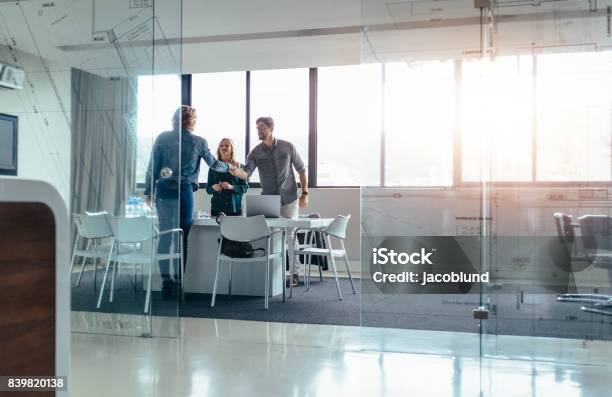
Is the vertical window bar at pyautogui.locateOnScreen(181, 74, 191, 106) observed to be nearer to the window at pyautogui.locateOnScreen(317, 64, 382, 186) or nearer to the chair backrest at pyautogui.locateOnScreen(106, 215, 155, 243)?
the window at pyautogui.locateOnScreen(317, 64, 382, 186)

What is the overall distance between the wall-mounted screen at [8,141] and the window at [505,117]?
327 cm

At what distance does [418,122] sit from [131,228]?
202cm

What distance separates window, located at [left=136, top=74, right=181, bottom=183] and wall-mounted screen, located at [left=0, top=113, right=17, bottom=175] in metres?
1.07

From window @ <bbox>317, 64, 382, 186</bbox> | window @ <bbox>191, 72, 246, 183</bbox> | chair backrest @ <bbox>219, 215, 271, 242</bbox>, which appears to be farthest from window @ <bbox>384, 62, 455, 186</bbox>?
window @ <bbox>191, 72, 246, 183</bbox>

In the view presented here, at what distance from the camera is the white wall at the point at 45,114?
391 cm

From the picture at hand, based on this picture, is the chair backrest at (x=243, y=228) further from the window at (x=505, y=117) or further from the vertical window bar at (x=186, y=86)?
the vertical window bar at (x=186, y=86)

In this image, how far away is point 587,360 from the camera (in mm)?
3189

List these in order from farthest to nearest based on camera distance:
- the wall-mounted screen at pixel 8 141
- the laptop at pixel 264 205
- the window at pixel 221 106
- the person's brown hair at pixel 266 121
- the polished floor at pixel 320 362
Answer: the window at pixel 221 106, the person's brown hair at pixel 266 121, the laptop at pixel 264 205, the wall-mounted screen at pixel 8 141, the polished floor at pixel 320 362

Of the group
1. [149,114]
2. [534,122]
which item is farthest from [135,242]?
[534,122]

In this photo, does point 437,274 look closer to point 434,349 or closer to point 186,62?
point 434,349

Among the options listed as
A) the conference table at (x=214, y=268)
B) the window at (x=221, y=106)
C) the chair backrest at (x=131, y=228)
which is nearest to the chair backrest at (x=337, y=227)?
the conference table at (x=214, y=268)

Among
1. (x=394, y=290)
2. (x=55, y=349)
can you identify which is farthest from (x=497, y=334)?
(x=55, y=349)

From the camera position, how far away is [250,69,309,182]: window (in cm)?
805

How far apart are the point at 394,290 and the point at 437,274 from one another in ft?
0.99
